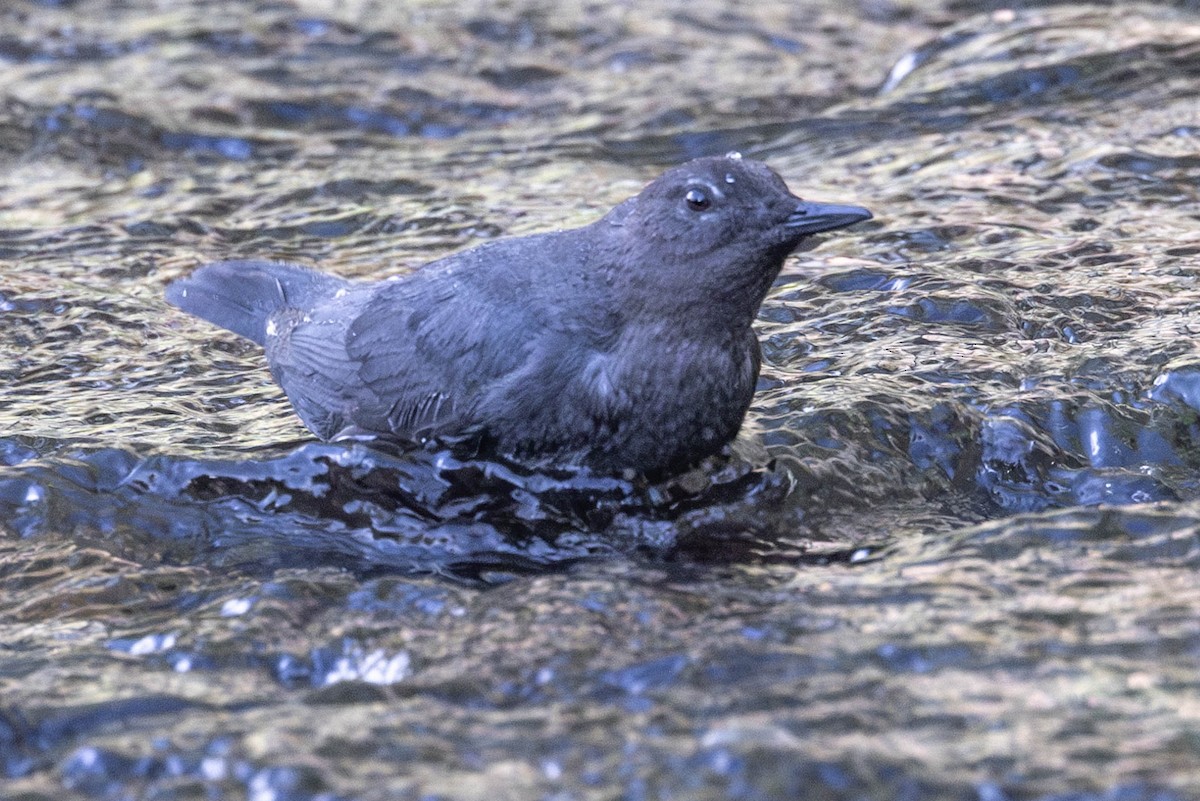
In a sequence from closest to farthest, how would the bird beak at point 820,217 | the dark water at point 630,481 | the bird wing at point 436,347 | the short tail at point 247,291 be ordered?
the dark water at point 630,481, the bird beak at point 820,217, the bird wing at point 436,347, the short tail at point 247,291

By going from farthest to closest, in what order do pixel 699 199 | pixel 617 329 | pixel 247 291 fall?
pixel 247 291
pixel 617 329
pixel 699 199

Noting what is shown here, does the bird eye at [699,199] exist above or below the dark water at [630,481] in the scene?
above

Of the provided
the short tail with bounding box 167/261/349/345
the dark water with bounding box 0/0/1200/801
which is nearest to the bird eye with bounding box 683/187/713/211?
A: the dark water with bounding box 0/0/1200/801

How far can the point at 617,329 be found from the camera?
4.13 metres

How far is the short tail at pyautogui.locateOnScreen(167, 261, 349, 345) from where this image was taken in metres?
5.20

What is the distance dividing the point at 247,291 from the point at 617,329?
1706mm

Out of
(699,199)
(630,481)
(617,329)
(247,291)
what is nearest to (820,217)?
(699,199)

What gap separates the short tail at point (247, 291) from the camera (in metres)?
5.20

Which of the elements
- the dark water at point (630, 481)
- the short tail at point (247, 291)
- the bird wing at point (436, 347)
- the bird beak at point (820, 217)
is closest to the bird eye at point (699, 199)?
the bird beak at point (820, 217)

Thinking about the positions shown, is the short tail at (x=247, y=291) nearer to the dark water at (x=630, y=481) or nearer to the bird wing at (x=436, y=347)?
the dark water at (x=630, y=481)

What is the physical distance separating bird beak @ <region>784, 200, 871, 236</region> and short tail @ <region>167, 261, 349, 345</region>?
5.90 feet

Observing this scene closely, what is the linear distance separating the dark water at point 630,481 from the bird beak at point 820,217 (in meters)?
0.73

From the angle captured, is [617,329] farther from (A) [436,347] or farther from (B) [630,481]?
(A) [436,347]

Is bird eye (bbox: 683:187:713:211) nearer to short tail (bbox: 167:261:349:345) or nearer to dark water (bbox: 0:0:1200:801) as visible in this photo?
dark water (bbox: 0:0:1200:801)
